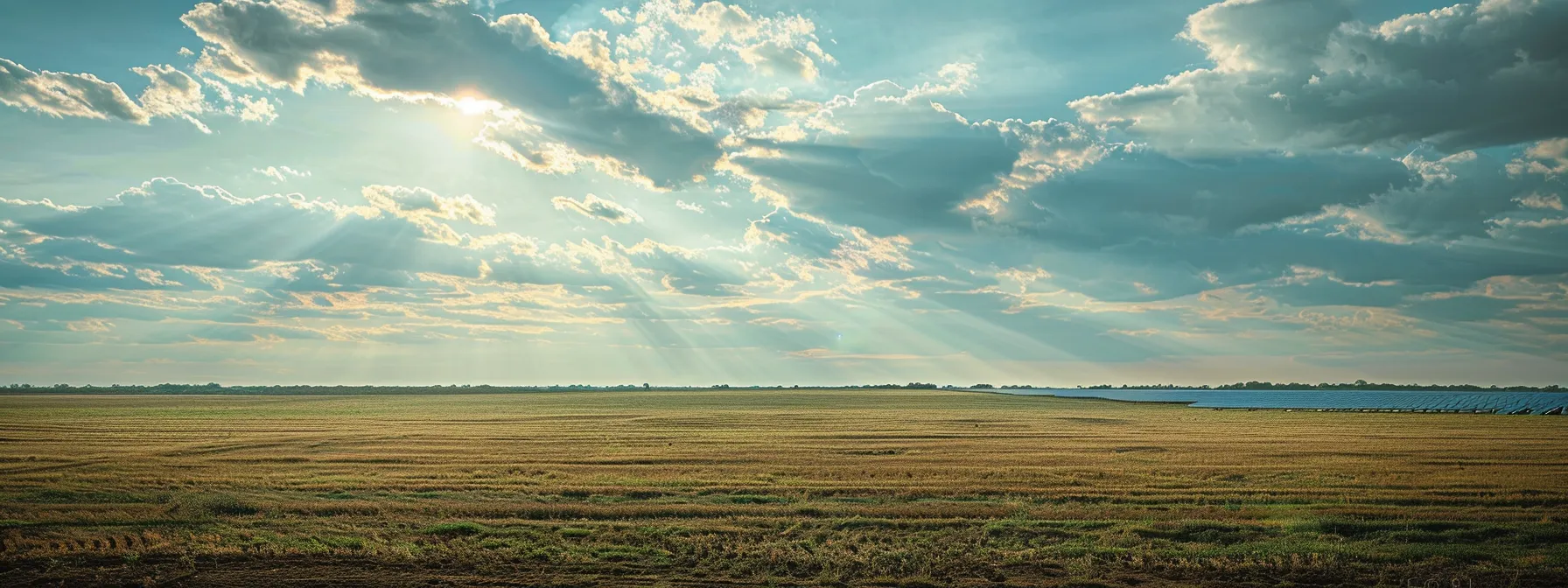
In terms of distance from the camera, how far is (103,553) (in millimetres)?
18062

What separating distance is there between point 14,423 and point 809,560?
8421 cm

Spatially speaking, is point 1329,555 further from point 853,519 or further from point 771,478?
point 771,478

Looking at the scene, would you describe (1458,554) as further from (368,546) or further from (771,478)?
(368,546)

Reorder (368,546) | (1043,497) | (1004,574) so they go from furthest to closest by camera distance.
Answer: (1043,497) < (368,546) < (1004,574)

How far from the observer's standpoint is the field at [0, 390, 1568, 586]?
17.0 meters

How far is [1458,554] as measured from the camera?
18047mm

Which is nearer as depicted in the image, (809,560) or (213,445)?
(809,560)

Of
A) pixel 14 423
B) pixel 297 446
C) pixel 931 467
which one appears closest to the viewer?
pixel 931 467

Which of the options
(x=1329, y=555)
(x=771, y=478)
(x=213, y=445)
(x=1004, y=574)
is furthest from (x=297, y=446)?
(x=1329, y=555)

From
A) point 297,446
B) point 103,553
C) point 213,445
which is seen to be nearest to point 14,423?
point 213,445

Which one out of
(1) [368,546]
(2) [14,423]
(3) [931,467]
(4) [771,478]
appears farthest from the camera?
(2) [14,423]

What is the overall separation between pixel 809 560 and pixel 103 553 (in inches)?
614

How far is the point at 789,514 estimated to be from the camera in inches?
921

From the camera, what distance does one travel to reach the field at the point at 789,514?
17.0 meters
